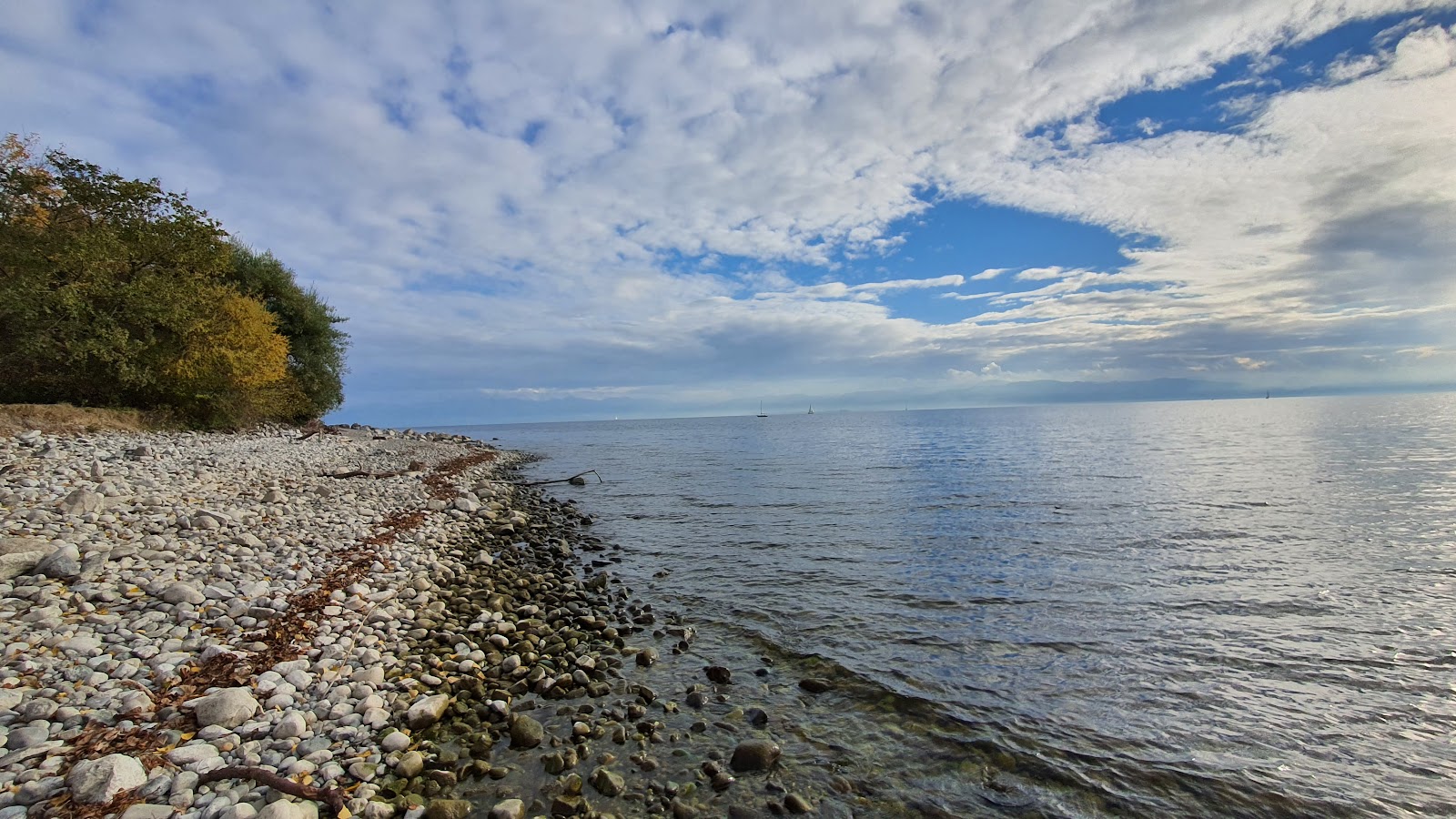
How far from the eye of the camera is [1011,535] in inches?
690

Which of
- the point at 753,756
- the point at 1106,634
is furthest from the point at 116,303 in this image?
the point at 1106,634

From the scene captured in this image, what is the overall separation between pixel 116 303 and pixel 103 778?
31.0 metres

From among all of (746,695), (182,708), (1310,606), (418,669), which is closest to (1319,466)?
(1310,606)

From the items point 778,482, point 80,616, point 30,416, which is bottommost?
point 778,482

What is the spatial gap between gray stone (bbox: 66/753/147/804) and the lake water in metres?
6.04

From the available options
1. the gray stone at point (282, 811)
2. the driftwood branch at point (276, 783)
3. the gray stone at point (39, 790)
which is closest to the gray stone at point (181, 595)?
the gray stone at point (39, 790)

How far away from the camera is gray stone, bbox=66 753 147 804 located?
171 inches

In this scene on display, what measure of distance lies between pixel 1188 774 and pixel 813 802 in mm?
3844

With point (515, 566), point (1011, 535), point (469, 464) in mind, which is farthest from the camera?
point (469, 464)

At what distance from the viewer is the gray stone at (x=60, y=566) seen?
25.0 ft

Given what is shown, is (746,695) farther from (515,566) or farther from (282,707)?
(515,566)

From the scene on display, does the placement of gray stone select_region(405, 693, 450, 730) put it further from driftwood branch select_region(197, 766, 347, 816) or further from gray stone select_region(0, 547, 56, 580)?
gray stone select_region(0, 547, 56, 580)

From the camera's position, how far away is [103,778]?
175 inches

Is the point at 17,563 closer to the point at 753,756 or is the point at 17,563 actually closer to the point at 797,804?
the point at 753,756
